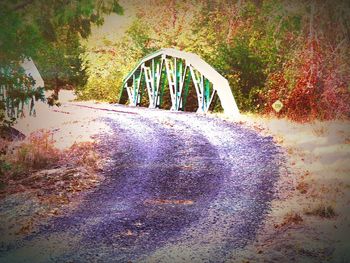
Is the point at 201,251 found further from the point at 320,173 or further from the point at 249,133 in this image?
the point at 249,133

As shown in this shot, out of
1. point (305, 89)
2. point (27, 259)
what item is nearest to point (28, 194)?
point (27, 259)

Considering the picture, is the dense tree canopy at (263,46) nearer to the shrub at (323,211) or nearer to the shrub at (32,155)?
the shrub at (323,211)

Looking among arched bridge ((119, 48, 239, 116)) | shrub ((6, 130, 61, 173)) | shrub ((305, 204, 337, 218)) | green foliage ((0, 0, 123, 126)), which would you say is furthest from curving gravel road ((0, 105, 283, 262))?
arched bridge ((119, 48, 239, 116))

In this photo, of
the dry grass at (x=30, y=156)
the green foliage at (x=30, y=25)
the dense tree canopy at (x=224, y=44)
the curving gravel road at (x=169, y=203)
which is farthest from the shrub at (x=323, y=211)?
the dry grass at (x=30, y=156)

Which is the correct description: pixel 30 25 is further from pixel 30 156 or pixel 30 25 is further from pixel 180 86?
pixel 180 86

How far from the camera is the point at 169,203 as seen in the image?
732 cm

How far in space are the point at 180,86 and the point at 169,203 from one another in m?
9.83

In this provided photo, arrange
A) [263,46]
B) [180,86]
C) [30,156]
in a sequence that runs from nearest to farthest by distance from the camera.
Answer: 1. [30,156]
2. [263,46]
3. [180,86]

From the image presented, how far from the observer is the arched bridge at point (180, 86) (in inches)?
587

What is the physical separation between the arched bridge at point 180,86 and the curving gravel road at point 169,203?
11.5 ft

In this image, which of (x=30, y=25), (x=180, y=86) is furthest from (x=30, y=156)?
(x=180, y=86)

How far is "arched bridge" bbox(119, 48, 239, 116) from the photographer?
14.9 metres

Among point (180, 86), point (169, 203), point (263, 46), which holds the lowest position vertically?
point (169, 203)

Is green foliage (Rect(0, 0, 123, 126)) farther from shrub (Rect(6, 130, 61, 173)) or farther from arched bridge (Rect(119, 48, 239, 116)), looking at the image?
arched bridge (Rect(119, 48, 239, 116))
